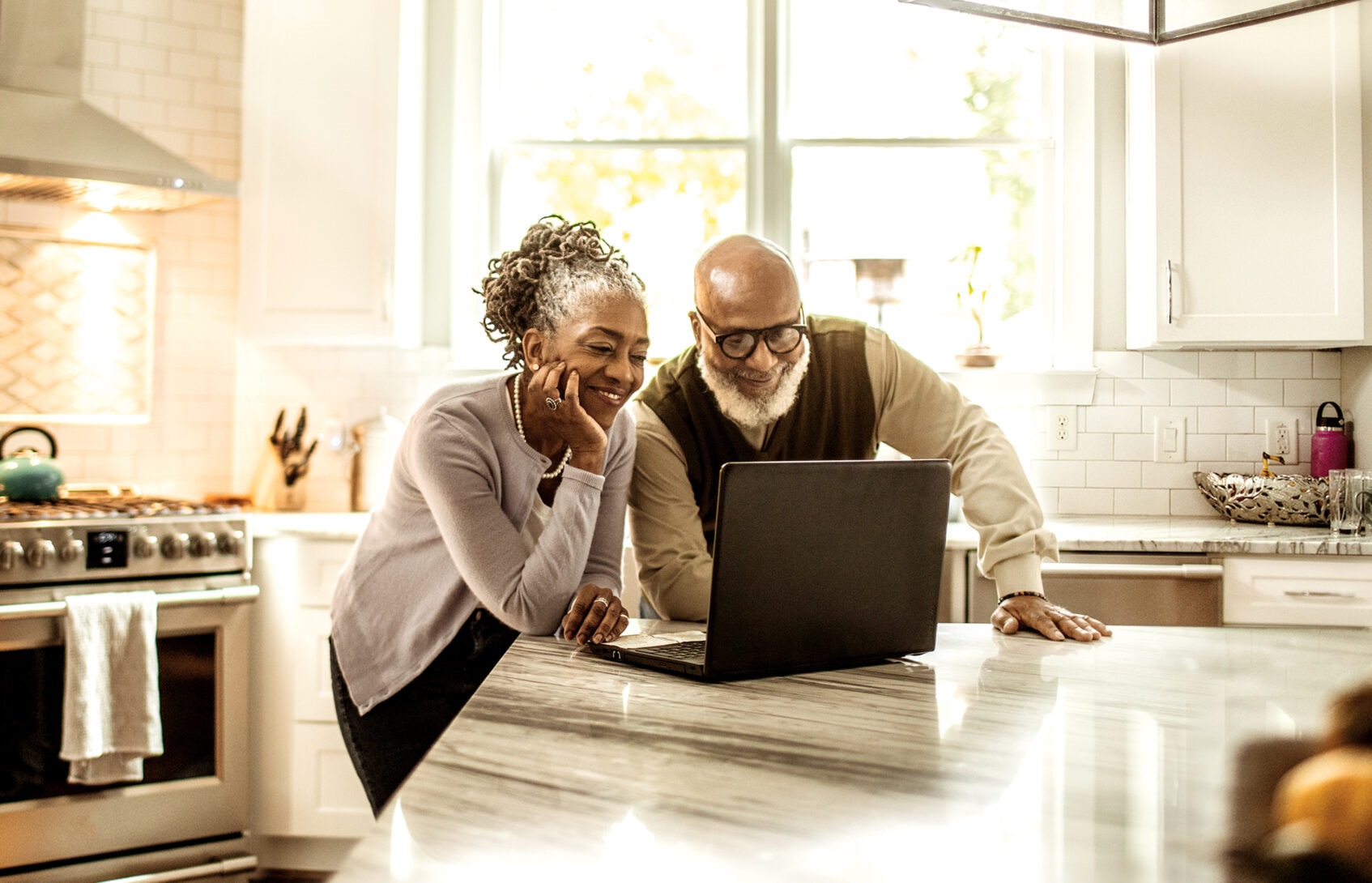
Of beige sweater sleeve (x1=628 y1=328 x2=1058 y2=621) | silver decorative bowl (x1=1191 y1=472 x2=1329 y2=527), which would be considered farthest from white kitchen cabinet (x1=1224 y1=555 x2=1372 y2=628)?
beige sweater sleeve (x1=628 y1=328 x2=1058 y2=621)

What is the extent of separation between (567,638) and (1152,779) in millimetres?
835

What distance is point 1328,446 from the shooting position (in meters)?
3.31

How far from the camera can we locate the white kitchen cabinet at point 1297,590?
2.76 m

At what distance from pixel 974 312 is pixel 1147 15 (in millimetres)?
1640

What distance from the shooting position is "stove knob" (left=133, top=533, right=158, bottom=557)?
2.80 meters

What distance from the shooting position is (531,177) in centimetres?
382

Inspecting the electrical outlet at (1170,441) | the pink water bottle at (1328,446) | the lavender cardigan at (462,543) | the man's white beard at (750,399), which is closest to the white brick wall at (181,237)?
the lavender cardigan at (462,543)

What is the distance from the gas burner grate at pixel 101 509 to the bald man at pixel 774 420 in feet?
4.89

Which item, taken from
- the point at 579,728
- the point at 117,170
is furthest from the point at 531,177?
the point at 579,728

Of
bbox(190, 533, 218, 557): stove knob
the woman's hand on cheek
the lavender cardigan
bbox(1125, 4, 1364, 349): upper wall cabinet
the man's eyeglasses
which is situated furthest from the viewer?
bbox(1125, 4, 1364, 349): upper wall cabinet

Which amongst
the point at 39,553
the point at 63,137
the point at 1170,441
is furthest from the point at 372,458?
the point at 1170,441

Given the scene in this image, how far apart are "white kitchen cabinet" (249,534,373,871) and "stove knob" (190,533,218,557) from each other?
176 mm

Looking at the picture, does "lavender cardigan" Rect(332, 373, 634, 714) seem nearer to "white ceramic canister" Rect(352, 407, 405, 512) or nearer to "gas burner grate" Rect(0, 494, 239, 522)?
"gas burner grate" Rect(0, 494, 239, 522)

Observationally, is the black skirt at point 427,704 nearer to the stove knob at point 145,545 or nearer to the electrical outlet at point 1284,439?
the stove knob at point 145,545
